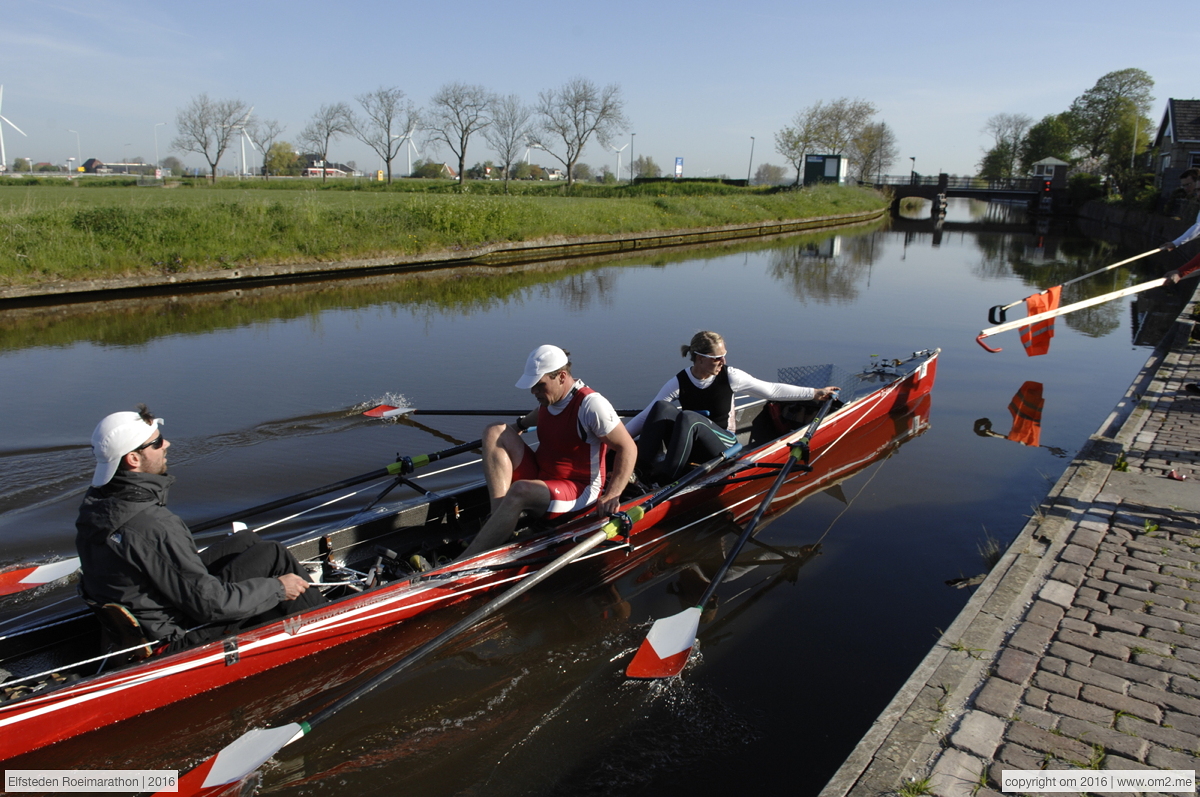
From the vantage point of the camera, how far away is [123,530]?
3.71 m

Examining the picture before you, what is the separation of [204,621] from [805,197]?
51.0 metres

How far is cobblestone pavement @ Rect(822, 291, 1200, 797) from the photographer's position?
3.31m

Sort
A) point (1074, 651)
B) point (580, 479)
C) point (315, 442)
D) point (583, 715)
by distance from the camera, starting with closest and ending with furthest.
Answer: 1. point (1074, 651)
2. point (583, 715)
3. point (580, 479)
4. point (315, 442)

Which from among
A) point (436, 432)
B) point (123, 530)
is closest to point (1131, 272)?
point (436, 432)

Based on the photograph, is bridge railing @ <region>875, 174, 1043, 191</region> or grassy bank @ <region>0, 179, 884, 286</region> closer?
grassy bank @ <region>0, 179, 884, 286</region>

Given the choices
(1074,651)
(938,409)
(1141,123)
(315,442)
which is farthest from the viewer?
(1141,123)

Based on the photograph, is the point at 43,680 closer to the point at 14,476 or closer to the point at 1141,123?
the point at 14,476

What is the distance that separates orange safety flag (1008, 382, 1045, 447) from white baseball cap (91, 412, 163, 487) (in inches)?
352

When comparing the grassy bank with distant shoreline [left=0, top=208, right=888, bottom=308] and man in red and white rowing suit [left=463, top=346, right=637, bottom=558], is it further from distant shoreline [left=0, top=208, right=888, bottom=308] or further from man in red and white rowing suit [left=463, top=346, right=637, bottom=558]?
man in red and white rowing suit [left=463, top=346, right=637, bottom=558]

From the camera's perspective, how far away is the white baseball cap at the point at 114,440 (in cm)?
360

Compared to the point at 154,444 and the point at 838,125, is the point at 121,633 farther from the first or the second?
the point at 838,125

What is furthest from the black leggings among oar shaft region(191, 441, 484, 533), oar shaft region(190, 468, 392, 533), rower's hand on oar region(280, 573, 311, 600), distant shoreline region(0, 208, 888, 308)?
distant shoreline region(0, 208, 888, 308)

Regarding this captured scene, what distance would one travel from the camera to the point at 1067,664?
156 inches

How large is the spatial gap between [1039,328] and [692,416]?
7073 mm
